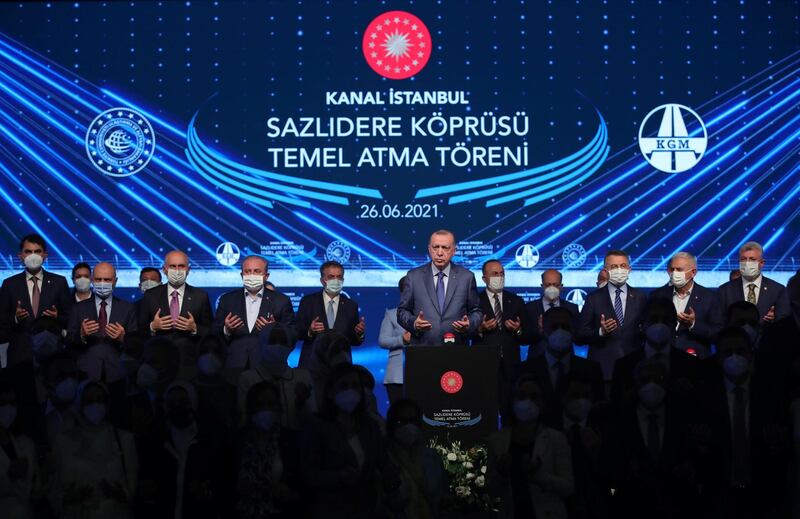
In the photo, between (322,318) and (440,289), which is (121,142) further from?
(440,289)

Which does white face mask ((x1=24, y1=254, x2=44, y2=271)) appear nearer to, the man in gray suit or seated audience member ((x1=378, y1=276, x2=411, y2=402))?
seated audience member ((x1=378, y1=276, x2=411, y2=402))

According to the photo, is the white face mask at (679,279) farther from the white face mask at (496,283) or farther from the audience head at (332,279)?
the audience head at (332,279)

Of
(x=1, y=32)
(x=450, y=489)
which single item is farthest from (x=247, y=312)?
(x=1, y=32)

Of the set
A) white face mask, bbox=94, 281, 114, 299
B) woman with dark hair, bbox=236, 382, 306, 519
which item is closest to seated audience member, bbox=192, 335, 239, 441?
woman with dark hair, bbox=236, 382, 306, 519

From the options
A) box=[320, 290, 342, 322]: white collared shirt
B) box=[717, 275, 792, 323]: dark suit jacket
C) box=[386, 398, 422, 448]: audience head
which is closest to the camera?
box=[386, 398, 422, 448]: audience head

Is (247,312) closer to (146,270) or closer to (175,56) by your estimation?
(146,270)

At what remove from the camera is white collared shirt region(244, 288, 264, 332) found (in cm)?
780

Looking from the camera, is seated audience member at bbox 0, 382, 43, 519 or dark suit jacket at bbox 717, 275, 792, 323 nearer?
seated audience member at bbox 0, 382, 43, 519

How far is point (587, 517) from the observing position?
17.2ft

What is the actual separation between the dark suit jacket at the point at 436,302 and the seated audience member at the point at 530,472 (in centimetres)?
183

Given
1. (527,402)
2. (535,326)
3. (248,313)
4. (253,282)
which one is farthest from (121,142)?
(527,402)

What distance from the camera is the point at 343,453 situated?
491cm

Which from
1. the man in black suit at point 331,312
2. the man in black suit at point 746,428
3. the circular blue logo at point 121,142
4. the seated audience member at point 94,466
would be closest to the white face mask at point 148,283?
the circular blue logo at point 121,142

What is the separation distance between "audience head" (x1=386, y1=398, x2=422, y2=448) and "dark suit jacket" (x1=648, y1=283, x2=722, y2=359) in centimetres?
271
